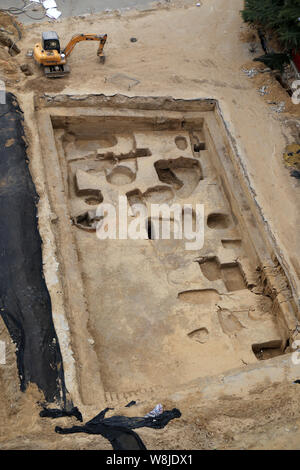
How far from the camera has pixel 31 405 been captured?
194 inches

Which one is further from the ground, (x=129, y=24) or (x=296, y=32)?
(x=129, y=24)

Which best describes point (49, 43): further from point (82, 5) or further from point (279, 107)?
point (279, 107)

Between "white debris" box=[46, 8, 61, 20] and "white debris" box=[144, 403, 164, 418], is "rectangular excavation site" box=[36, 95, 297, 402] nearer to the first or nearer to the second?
"white debris" box=[144, 403, 164, 418]

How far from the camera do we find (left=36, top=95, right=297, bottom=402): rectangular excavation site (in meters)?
6.22

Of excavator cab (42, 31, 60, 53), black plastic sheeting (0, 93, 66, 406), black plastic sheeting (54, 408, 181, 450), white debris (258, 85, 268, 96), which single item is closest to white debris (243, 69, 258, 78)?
white debris (258, 85, 268, 96)

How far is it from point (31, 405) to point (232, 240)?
4.42 m

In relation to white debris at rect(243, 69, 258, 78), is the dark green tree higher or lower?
higher

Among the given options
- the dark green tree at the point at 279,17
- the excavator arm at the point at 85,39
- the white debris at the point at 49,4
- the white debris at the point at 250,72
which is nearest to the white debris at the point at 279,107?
the white debris at the point at 250,72

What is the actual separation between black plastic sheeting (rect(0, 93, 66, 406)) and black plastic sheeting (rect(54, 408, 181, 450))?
43 centimetres

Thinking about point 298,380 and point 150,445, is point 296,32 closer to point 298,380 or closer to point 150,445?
point 298,380

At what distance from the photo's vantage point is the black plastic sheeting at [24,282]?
17.1 feet
